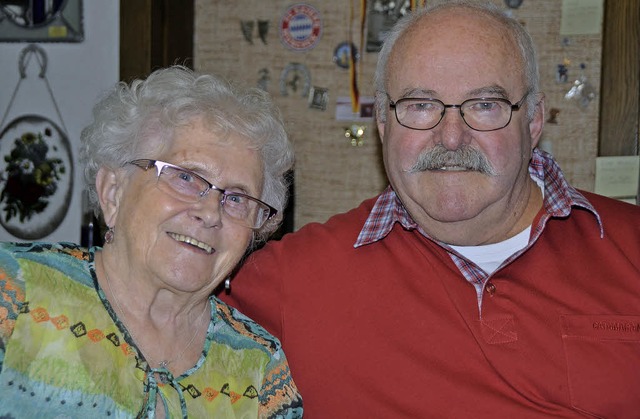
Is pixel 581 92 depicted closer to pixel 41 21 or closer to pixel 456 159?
pixel 456 159

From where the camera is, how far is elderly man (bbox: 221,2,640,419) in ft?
6.06

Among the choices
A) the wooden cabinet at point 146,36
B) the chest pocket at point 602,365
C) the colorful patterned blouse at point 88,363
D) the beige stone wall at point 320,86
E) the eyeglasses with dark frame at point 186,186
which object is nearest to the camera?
the colorful patterned blouse at point 88,363

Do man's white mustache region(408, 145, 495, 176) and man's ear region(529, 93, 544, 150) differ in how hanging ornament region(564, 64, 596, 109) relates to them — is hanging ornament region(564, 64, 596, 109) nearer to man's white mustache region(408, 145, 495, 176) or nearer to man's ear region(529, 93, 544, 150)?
man's ear region(529, 93, 544, 150)

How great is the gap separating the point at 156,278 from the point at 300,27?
1436mm

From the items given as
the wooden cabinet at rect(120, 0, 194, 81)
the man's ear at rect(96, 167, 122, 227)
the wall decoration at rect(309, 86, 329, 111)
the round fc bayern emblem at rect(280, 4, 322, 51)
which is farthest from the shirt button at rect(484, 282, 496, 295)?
the wooden cabinet at rect(120, 0, 194, 81)

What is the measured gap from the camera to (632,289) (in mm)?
1903

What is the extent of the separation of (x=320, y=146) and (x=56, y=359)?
149cm

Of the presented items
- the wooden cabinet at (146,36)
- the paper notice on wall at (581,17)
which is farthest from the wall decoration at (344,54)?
the paper notice on wall at (581,17)

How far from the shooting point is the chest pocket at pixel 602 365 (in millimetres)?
1830

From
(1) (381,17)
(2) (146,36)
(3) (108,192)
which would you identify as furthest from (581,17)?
(3) (108,192)

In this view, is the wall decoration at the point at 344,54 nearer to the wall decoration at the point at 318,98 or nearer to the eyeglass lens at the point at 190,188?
the wall decoration at the point at 318,98

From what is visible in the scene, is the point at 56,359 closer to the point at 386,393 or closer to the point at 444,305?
the point at 386,393

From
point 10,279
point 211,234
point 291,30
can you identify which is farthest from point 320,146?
point 10,279

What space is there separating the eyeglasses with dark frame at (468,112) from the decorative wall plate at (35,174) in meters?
1.57
